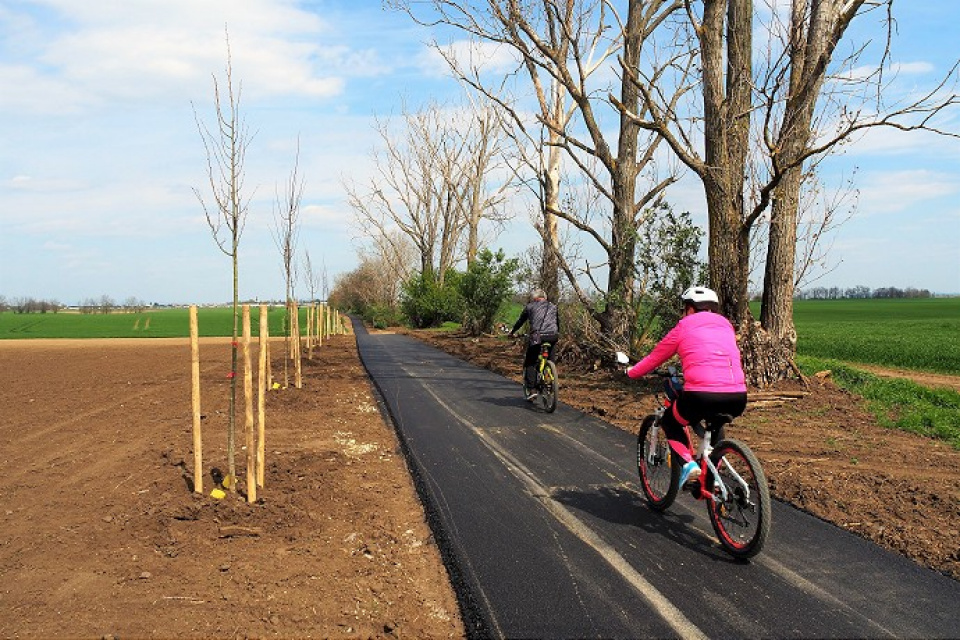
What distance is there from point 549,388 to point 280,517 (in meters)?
5.81

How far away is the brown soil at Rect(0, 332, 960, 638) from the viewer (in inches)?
159

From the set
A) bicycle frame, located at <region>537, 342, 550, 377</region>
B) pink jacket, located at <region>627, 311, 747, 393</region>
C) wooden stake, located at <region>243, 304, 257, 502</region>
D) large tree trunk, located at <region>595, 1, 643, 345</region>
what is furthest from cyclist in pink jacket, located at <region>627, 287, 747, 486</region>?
large tree trunk, located at <region>595, 1, 643, 345</region>

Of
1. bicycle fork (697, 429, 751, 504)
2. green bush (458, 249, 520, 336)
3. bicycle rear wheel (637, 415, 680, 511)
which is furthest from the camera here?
green bush (458, 249, 520, 336)

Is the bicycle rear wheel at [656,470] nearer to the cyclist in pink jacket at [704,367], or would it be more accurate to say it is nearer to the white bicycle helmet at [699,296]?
the cyclist in pink jacket at [704,367]

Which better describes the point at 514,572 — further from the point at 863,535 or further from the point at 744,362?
the point at 744,362

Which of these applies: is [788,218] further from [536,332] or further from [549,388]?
[549,388]

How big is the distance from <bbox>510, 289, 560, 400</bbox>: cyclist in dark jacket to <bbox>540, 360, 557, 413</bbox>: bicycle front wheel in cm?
22

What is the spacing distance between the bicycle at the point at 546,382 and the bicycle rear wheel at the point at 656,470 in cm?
445

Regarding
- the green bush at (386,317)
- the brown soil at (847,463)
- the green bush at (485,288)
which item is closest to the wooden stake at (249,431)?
the brown soil at (847,463)

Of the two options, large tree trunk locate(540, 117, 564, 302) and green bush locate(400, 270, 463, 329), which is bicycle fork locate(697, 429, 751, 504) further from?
green bush locate(400, 270, 463, 329)

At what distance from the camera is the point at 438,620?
13.0 ft

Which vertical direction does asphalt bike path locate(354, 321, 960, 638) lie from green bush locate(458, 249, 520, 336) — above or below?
below

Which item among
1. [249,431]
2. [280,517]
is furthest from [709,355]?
[249,431]

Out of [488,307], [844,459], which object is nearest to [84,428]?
[844,459]
